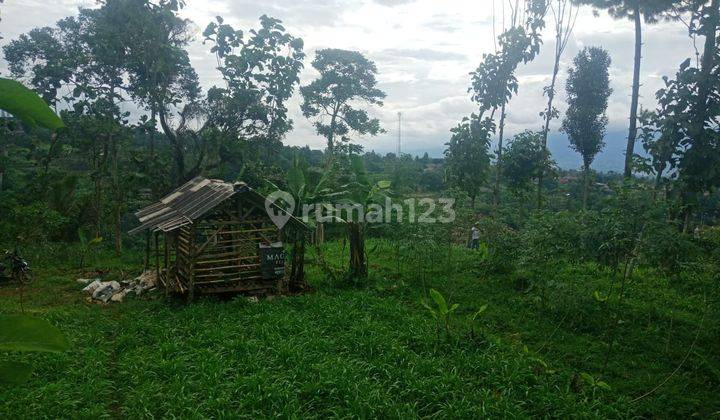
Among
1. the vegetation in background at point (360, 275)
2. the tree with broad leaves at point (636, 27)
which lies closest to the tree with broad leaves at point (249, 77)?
the vegetation in background at point (360, 275)

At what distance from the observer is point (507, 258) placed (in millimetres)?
9961

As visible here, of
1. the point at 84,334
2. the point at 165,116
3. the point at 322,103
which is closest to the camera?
the point at 84,334

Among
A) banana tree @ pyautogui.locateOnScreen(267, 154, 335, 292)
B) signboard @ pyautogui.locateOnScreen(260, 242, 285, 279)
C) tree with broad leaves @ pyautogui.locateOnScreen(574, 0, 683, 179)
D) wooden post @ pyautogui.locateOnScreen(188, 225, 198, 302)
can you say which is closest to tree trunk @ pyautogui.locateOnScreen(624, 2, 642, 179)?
tree with broad leaves @ pyautogui.locateOnScreen(574, 0, 683, 179)

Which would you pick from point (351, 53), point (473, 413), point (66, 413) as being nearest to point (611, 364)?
point (473, 413)

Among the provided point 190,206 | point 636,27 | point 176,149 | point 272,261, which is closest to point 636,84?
point 636,27

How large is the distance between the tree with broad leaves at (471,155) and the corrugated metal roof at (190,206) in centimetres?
581

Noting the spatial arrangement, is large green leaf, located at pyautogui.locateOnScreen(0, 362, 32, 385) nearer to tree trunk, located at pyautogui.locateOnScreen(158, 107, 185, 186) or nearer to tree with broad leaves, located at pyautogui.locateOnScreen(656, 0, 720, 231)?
tree with broad leaves, located at pyautogui.locateOnScreen(656, 0, 720, 231)

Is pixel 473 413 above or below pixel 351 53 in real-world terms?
below

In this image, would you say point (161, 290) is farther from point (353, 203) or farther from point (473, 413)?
point (473, 413)

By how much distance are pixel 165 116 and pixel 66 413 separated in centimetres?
1144

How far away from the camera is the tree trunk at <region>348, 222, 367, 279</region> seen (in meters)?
10.4

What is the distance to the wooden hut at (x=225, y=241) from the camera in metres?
9.08

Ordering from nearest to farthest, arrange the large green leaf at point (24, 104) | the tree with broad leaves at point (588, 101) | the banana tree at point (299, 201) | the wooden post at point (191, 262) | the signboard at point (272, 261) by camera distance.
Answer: the large green leaf at point (24, 104) < the wooden post at point (191, 262) < the signboard at point (272, 261) < the banana tree at point (299, 201) < the tree with broad leaves at point (588, 101)

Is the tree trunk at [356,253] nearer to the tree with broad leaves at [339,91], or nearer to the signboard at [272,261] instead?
the signboard at [272,261]
